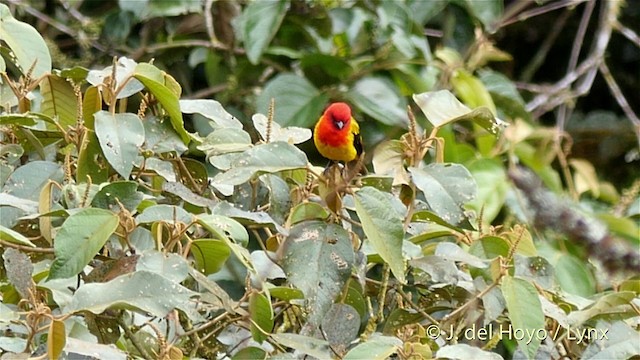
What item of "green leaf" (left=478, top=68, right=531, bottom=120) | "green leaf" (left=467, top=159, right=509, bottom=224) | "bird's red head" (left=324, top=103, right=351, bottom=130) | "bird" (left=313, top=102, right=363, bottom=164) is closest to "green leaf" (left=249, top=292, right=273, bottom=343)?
"bird" (left=313, top=102, right=363, bottom=164)

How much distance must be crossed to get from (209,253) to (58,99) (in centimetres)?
31

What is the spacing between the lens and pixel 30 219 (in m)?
1.14

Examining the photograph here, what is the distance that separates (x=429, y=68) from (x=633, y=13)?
1289mm

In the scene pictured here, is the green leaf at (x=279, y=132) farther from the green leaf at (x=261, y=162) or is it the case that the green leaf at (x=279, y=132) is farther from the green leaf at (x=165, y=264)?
the green leaf at (x=165, y=264)

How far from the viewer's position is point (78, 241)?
39.9 inches

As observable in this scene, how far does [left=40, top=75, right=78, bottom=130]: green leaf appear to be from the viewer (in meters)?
1.29

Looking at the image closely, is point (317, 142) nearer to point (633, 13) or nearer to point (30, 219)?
point (30, 219)

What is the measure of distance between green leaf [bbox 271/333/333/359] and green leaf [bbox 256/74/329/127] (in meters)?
1.62

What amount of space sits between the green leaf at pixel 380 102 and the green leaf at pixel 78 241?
1.73 meters

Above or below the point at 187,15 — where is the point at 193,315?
above

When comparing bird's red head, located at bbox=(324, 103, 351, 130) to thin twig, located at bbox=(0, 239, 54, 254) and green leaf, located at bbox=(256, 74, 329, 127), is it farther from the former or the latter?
thin twig, located at bbox=(0, 239, 54, 254)

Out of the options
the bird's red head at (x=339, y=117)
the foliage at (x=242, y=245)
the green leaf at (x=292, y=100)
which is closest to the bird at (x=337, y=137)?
the bird's red head at (x=339, y=117)

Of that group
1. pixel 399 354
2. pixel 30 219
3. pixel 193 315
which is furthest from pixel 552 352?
pixel 30 219

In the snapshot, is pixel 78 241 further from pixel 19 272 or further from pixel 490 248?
pixel 490 248
